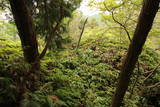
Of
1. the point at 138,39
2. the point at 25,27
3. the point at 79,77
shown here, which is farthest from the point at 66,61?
the point at 138,39

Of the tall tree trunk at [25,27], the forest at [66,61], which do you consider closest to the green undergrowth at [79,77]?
the forest at [66,61]

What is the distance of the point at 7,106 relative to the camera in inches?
56.2

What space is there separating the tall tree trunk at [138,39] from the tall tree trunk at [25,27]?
1.56m

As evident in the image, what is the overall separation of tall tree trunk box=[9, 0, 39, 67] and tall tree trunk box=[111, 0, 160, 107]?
61.3 inches

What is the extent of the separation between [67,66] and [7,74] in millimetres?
2597

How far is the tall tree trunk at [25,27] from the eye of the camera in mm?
1972

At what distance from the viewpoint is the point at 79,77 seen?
3.71 m

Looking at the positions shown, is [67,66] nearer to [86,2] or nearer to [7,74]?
[86,2]

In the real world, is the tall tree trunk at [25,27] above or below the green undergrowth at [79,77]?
above

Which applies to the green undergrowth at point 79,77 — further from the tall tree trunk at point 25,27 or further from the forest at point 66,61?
the tall tree trunk at point 25,27

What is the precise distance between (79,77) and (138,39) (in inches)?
90.0

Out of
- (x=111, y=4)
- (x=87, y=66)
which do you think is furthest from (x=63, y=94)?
(x=111, y=4)

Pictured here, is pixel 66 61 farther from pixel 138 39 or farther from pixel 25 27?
pixel 138 39

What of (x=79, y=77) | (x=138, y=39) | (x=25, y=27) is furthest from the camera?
(x=79, y=77)
